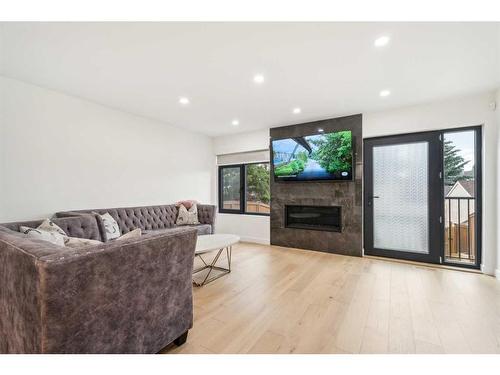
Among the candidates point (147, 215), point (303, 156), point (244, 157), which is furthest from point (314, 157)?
A: point (147, 215)

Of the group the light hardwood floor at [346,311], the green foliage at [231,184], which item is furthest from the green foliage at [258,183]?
the light hardwood floor at [346,311]

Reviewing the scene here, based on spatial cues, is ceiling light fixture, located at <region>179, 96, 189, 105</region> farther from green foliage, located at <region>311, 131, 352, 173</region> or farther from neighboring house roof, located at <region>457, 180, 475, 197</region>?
neighboring house roof, located at <region>457, 180, 475, 197</region>

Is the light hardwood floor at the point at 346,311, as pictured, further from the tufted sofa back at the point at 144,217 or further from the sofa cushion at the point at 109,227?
the tufted sofa back at the point at 144,217

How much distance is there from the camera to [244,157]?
5156 millimetres

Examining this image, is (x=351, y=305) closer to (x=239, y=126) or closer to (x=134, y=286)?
(x=134, y=286)

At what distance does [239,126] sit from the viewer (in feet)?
15.2

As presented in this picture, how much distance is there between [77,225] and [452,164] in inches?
203

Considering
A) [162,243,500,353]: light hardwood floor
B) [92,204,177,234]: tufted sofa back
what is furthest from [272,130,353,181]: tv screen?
[92,204,177,234]: tufted sofa back

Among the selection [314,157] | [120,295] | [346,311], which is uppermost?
[314,157]

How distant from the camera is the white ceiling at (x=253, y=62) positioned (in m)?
1.81

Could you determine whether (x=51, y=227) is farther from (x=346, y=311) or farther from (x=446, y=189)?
(x=446, y=189)

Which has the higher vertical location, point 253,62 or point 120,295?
point 253,62

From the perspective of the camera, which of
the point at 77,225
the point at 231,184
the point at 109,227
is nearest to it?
the point at 77,225
